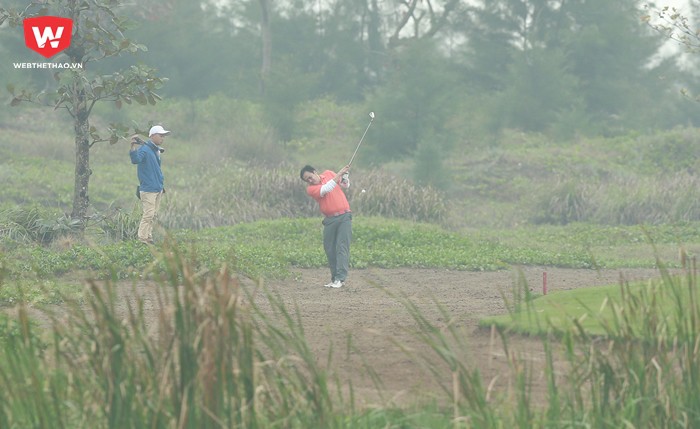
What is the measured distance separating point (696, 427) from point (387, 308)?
667cm

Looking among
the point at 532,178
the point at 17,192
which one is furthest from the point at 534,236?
the point at 17,192

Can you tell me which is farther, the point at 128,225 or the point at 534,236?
the point at 534,236

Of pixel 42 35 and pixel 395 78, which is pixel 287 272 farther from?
pixel 395 78

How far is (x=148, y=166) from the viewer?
1642 centimetres

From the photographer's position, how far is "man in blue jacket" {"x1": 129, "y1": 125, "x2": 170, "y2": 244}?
16.3 meters

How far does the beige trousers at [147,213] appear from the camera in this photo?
16.4 m

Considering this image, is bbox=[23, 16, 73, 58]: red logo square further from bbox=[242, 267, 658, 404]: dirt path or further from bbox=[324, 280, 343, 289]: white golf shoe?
bbox=[324, 280, 343, 289]: white golf shoe

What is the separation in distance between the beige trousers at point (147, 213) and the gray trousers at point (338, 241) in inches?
121

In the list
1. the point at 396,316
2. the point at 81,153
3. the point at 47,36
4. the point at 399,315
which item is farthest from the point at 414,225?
A: the point at 396,316

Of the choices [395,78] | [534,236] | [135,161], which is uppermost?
[395,78]

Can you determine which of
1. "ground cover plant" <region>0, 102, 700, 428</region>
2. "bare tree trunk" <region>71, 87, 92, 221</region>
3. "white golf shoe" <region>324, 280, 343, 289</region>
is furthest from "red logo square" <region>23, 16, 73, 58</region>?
"white golf shoe" <region>324, 280, 343, 289</region>

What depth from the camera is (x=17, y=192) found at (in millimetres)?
24047

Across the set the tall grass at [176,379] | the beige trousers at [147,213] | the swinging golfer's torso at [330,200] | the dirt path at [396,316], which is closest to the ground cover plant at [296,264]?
the tall grass at [176,379]

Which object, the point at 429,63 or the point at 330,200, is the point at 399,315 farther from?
the point at 429,63
